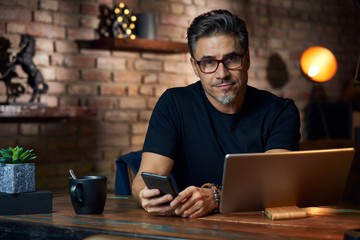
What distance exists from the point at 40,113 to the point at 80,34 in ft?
2.13

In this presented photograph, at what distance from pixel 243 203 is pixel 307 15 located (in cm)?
472

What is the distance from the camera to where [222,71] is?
8.40 feet

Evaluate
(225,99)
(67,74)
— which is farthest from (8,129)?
(225,99)

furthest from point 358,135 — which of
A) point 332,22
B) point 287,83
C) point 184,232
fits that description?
point 332,22

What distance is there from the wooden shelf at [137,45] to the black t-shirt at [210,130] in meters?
2.03

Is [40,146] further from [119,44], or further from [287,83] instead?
[287,83]

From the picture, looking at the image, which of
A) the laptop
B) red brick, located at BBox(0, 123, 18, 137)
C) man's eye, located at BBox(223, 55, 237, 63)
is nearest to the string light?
red brick, located at BBox(0, 123, 18, 137)

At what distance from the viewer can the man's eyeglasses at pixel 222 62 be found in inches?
101

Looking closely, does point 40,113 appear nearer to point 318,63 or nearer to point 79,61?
point 79,61

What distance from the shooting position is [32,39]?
4445 mm

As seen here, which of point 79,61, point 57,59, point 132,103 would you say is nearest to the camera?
point 57,59

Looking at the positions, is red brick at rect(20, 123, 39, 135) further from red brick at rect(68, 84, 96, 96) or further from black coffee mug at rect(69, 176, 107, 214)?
black coffee mug at rect(69, 176, 107, 214)

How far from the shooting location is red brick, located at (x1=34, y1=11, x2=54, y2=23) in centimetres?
453

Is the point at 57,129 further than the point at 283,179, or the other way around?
the point at 57,129
